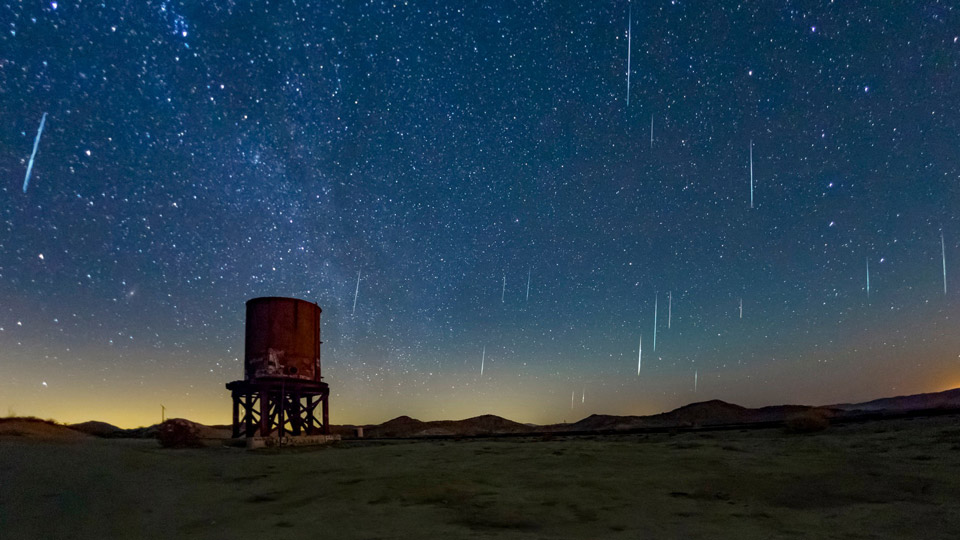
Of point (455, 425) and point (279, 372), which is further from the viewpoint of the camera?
point (455, 425)

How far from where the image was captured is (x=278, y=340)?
21.1 m

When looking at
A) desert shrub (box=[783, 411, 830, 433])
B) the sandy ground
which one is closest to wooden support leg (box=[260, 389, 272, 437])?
the sandy ground

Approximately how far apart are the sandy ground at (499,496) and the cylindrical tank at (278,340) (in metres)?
9.00

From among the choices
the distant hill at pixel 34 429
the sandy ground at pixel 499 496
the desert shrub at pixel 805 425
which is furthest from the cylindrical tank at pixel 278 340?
the desert shrub at pixel 805 425

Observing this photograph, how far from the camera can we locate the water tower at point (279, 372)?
20.4 metres

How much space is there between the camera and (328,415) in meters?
23.0

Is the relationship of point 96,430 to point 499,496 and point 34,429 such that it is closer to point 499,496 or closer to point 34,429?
point 34,429

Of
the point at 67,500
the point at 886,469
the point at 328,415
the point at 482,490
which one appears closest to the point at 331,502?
the point at 482,490

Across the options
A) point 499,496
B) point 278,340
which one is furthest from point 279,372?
point 499,496

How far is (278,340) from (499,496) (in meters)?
16.7

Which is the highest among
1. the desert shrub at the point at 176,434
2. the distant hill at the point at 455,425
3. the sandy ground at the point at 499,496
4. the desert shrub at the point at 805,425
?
the sandy ground at the point at 499,496

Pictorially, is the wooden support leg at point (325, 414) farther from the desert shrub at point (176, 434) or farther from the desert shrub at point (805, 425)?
the desert shrub at point (805, 425)

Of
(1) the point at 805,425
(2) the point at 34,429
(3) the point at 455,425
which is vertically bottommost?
(3) the point at 455,425

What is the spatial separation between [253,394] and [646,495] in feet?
59.5
